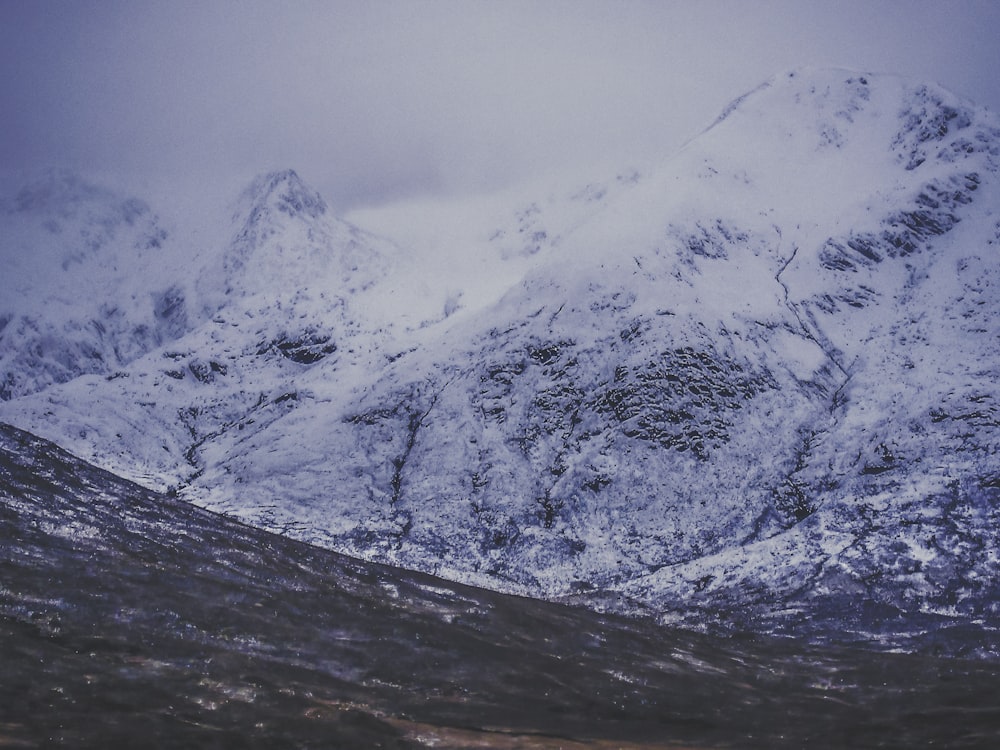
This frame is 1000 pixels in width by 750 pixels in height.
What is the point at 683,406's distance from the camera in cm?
11456

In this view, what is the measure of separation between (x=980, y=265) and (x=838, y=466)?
5821 cm

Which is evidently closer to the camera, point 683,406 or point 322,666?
point 322,666

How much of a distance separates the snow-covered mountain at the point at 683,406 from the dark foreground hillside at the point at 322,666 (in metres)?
62.2

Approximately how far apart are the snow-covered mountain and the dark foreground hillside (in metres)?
62.2

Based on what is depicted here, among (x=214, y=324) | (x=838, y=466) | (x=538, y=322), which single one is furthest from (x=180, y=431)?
(x=838, y=466)

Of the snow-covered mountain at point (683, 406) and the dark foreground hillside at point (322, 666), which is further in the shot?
the snow-covered mountain at point (683, 406)

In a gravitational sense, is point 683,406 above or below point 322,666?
above

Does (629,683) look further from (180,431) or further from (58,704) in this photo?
(180,431)

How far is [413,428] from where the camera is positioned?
125000 mm

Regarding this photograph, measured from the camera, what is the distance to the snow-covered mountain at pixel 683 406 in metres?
90.0

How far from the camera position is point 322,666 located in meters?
13.0

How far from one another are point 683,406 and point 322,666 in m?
106

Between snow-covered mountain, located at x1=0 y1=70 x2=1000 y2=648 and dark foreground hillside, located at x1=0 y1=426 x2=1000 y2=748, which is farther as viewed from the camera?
snow-covered mountain, located at x1=0 y1=70 x2=1000 y2=648

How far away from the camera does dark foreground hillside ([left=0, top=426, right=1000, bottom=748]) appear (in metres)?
9.91
